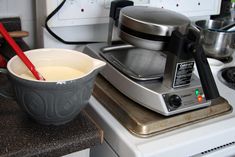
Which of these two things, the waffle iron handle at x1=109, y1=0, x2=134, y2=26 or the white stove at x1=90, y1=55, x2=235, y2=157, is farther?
the waffle iron handle at x1=109, y1=0, x2=134, y2=26

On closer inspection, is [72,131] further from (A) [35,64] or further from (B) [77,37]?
(B) [77,37]

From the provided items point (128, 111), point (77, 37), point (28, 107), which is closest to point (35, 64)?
point (28, 107)

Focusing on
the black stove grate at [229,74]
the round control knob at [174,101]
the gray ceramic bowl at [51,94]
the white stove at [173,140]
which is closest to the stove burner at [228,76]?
Answer: the black stove grate at [229,74]

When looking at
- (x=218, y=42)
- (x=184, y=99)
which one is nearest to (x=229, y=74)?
(x=218, y=42)

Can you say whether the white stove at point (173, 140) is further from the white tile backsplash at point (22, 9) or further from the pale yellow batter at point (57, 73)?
the white tile backsplash at point (22, 9)

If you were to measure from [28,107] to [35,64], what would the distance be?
114mm

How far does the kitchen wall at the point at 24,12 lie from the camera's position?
0.99 meters

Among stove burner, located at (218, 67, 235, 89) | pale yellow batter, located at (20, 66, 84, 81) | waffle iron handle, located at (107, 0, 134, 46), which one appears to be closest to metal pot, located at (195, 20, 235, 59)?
stove burner, located at (218, 67, 235, 89)

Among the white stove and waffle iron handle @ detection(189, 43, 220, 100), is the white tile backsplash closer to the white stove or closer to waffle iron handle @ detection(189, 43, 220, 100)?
the white stove

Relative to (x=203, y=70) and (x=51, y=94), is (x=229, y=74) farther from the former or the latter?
(x=51, y=94)

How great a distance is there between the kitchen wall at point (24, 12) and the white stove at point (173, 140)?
0.35 meters

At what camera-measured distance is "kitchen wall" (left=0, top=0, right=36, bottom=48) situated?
3.26 ft

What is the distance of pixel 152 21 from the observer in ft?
2.45

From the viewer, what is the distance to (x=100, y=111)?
2.62 feet
